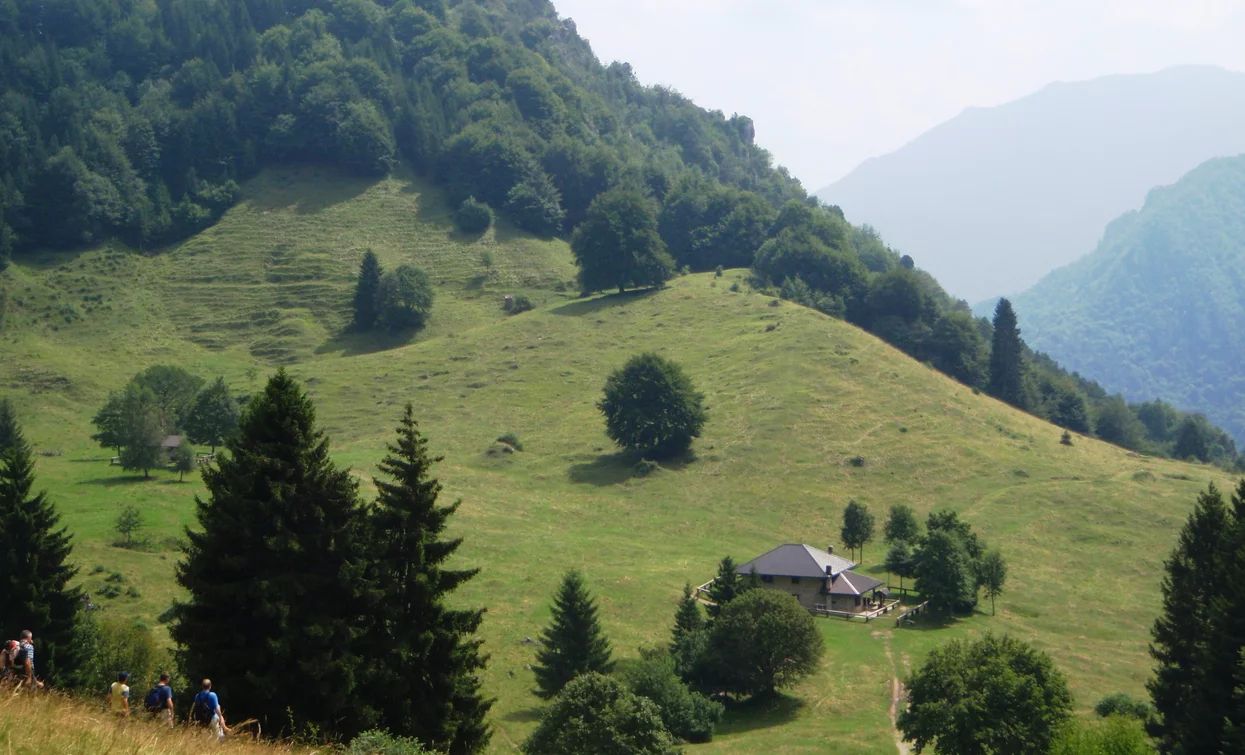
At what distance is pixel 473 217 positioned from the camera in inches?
5704

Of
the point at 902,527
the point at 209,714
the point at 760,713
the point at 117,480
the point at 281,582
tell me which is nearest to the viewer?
the point at 209,714

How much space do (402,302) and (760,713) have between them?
77.8 metres

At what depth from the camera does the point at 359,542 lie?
79.9ft

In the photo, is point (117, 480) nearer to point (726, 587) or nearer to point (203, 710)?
point (726, 587)

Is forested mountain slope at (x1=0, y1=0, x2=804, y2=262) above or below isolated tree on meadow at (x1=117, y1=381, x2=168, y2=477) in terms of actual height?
above

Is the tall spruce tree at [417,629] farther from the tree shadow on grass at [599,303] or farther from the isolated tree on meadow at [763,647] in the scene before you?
the tree shadow on grass at [599,303]

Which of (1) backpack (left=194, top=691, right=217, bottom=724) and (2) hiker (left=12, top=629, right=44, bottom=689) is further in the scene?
(2) hiker (left=12, top=629, right=44, bottom=689)

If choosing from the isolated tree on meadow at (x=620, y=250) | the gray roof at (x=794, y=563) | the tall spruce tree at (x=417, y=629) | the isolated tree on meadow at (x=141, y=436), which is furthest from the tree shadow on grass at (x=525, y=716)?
the isolated tree on meadow at (x=620, y=250)

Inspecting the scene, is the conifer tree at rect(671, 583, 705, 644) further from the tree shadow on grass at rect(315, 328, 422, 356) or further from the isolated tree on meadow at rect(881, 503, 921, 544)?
the tree shadow on grass at rect(315, 328, 422, 356)

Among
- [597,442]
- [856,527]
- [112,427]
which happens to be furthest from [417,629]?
[597,442]

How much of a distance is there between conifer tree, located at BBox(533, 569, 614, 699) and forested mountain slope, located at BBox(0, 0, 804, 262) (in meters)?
104

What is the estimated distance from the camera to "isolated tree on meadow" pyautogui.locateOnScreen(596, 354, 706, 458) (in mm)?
85625

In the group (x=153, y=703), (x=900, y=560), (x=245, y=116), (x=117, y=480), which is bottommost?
(x=900, y=560)

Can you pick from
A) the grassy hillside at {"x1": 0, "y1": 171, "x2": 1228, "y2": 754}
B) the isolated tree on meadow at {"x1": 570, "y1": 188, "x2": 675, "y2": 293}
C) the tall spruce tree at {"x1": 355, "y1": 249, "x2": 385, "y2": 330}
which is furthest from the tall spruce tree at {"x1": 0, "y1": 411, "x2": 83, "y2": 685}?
the isolated tree on meadow at {"x1": 570, "y1": 188, "x2": 675, "y2": 293}
